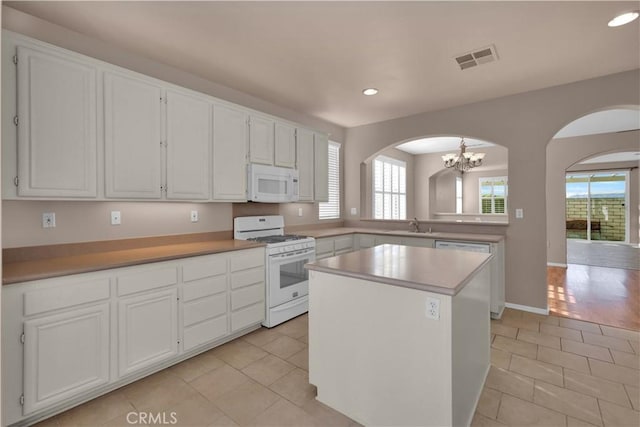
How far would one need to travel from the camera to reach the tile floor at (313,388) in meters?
1.90

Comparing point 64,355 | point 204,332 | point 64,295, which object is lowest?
point 204,332

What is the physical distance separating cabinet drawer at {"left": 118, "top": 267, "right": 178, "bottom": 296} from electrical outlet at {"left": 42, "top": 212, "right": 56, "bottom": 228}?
29.8 inches

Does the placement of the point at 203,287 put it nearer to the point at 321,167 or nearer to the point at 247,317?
the point at 247,317

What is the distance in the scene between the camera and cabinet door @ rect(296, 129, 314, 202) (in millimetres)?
4023

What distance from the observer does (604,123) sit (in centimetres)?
520

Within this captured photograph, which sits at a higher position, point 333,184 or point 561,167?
point 561,167

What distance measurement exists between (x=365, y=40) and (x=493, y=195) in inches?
356

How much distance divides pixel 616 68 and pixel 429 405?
12.6 ft

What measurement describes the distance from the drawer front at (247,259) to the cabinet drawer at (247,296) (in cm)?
21

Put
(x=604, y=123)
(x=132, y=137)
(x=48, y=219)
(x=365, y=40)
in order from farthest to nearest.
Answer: (x=604, y=123) < (x=365, y=40) < (x=132, y=137) < (x=48, y=219)

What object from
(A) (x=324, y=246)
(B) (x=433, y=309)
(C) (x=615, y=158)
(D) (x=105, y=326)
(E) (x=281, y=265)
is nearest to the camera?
(B) (x=433, y=309)

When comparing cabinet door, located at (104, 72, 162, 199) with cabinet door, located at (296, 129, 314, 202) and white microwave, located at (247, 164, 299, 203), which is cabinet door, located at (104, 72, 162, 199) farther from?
cabinet door, located at (296, 129, 314, 202)

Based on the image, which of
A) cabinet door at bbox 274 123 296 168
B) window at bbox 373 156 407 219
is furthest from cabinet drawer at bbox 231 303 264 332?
window at bbox 373 156 407 219

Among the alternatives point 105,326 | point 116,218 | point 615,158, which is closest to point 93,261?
point 105,326
